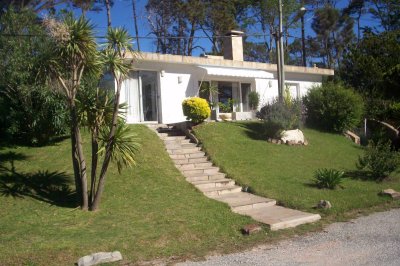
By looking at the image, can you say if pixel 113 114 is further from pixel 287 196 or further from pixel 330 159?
pixel 330 159

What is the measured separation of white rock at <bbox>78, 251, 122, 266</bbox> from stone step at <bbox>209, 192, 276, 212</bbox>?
355cm

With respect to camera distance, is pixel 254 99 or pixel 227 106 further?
pixel 254 99

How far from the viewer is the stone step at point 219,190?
1128 cm

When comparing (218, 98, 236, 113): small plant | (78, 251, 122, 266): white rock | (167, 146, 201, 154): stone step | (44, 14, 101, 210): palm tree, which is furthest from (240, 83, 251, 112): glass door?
(78, 251, 122, 266): white rock

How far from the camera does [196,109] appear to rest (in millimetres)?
15930

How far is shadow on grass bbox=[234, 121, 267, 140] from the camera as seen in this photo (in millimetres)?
16891

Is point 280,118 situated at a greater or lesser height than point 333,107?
lesser

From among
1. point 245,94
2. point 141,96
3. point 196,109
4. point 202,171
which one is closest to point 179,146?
point 196,109

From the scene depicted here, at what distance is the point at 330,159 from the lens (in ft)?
50.5

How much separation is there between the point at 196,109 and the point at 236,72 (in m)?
5.21

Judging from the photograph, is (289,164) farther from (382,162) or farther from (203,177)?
(203,177)

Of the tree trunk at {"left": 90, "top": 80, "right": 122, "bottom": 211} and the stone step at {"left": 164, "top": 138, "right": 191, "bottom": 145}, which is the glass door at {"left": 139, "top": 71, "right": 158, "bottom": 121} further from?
the tree trunk at {"left": 90, "top": 80, "right": 122, "bottom": 211}

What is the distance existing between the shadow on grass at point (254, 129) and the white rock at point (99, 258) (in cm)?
1048

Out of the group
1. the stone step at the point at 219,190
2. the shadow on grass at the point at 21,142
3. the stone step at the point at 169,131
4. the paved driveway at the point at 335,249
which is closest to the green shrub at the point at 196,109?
the stone step at the point at 169,131
